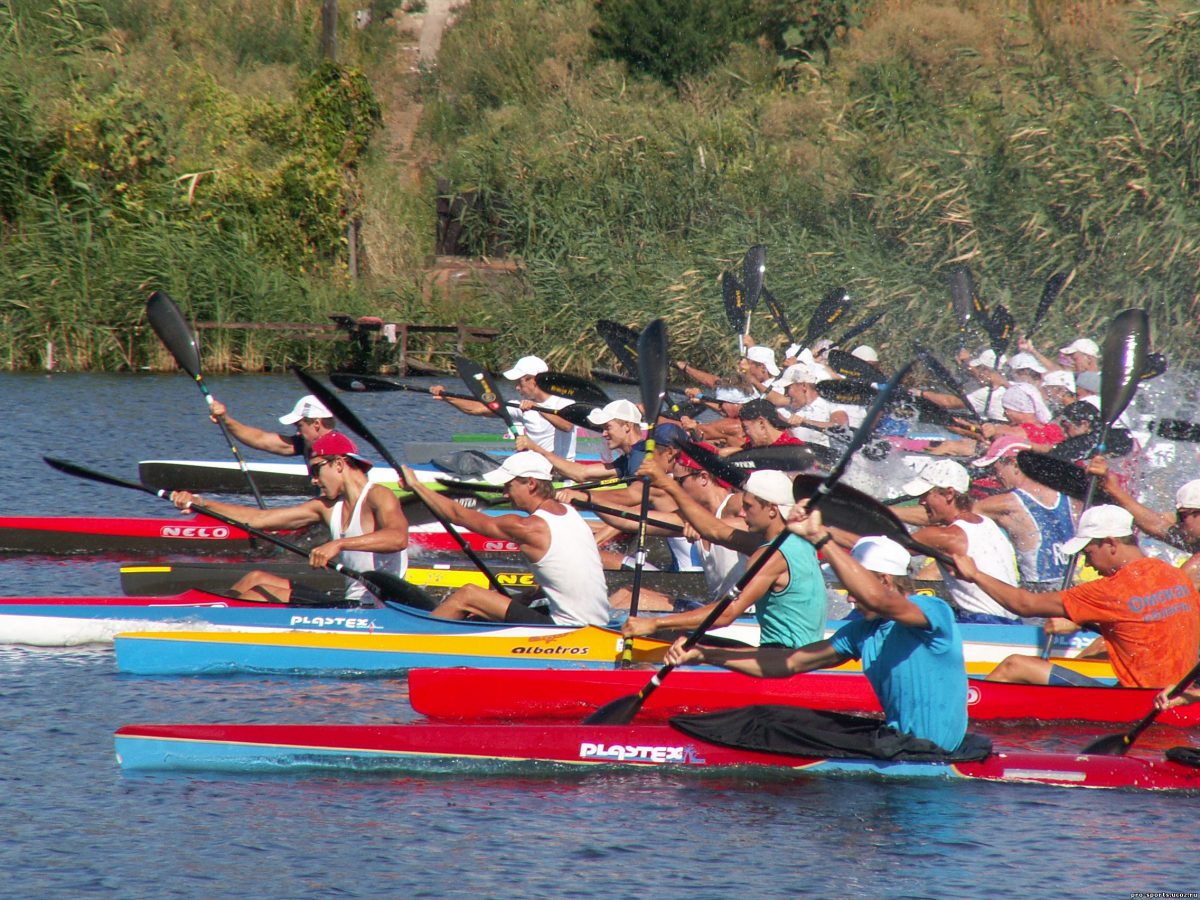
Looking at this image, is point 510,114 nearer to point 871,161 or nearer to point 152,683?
point 871,161

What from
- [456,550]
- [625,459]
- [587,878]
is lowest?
[587,878]

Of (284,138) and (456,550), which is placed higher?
(284,138)

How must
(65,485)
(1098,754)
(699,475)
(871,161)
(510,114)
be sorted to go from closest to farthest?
(1098,754)
(699,475)
(65,485)
(871,161)
(510,114)

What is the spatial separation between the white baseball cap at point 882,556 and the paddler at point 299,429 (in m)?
4.61

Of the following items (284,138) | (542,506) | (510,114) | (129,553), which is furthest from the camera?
(510,114)

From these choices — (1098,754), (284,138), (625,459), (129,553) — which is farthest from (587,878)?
(284,138)

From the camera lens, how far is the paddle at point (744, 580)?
23.3 feet

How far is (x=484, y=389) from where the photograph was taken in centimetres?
1370

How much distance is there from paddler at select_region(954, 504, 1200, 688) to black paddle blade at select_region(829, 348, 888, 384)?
707cm

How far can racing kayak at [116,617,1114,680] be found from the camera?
930cm

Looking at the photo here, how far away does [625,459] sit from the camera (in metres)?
12.2

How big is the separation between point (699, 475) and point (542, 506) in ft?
5.72

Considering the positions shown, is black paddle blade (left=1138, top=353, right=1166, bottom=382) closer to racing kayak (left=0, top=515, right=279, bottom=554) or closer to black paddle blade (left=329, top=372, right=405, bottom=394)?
black paddle blade (left=329, top=372, right=405, bottom=394)

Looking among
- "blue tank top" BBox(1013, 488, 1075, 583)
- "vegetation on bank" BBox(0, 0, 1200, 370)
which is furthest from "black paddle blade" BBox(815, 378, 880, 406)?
"vegetation on bank" BBox(0, 0, 1200, 370)
